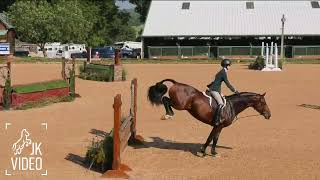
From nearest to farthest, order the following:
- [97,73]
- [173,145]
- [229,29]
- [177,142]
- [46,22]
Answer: [173,145] → [177,142] → [97,73] → [229,29] → [46,22]

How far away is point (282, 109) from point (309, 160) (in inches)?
274

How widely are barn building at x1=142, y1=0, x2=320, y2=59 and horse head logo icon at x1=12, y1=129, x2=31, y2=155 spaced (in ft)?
131

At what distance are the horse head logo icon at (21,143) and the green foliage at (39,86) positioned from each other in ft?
15.2

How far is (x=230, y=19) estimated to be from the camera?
5556 cm

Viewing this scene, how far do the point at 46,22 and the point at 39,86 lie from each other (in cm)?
3889

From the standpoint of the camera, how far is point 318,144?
11.8 m

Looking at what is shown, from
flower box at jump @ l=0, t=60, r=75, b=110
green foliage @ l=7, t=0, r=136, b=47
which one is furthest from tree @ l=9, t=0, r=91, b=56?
flower box at jump @ l=0, t=60, r=75, b=110

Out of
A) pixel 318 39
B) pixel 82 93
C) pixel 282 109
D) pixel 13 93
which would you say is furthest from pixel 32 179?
pixel 318 39

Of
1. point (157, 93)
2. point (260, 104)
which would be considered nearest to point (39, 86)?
point (157, 93)

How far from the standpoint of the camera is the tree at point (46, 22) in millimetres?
55875

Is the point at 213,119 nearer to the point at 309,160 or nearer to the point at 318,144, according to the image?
the point at 309,160

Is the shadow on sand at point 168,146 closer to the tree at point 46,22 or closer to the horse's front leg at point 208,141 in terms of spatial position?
the horse's front leg at point 208,141

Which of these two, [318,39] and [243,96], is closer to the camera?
[243,96]

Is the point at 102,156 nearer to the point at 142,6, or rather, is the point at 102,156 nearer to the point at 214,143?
the point at 214,143
